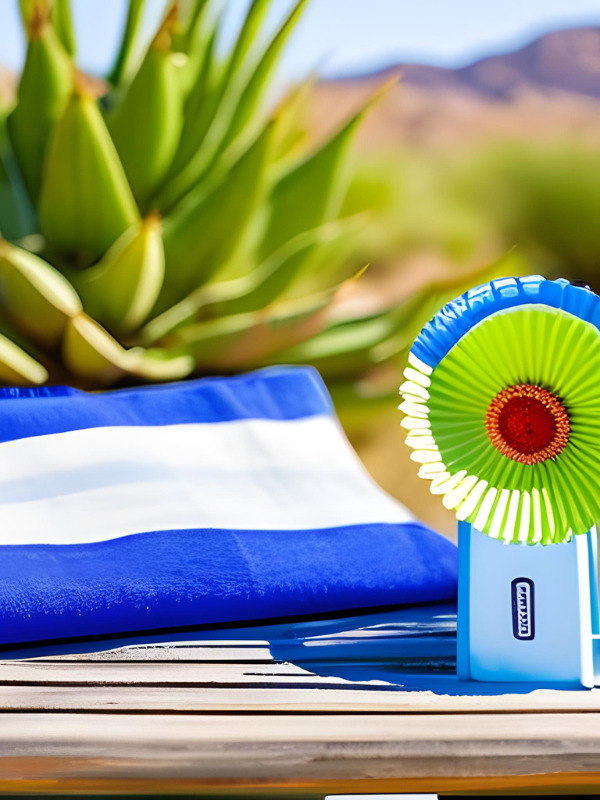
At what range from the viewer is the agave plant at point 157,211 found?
1.69 m

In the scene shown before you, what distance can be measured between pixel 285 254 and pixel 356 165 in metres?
3.19

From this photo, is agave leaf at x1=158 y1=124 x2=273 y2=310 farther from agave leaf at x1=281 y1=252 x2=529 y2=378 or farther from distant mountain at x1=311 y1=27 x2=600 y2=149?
distant mountain at x1=311 y1=27 x2=600 y2=149

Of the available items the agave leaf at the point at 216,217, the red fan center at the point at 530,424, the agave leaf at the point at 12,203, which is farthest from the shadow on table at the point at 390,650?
the agave leaf at the point at 12,203

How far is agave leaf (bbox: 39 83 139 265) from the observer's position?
1667mm

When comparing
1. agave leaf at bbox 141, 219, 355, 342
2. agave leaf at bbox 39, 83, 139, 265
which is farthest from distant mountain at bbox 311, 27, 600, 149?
agave leaf at bbox 39, 83, 139, 265

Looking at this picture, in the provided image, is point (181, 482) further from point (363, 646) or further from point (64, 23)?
point (64, 23)

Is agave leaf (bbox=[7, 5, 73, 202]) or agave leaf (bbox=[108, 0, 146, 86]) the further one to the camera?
agave leaf (bbox=[108, 0, 146, 86])

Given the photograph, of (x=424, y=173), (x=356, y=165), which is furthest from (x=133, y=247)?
(x=424, y=173)

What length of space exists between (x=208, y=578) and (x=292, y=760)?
0.26m

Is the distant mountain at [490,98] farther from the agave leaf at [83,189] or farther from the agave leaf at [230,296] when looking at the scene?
the agave leaf at [83,189]

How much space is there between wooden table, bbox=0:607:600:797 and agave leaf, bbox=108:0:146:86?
184 centimetres

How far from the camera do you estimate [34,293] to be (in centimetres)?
163

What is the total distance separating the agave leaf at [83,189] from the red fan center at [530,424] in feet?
4.29

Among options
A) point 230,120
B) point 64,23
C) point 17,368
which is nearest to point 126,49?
point 64,23
